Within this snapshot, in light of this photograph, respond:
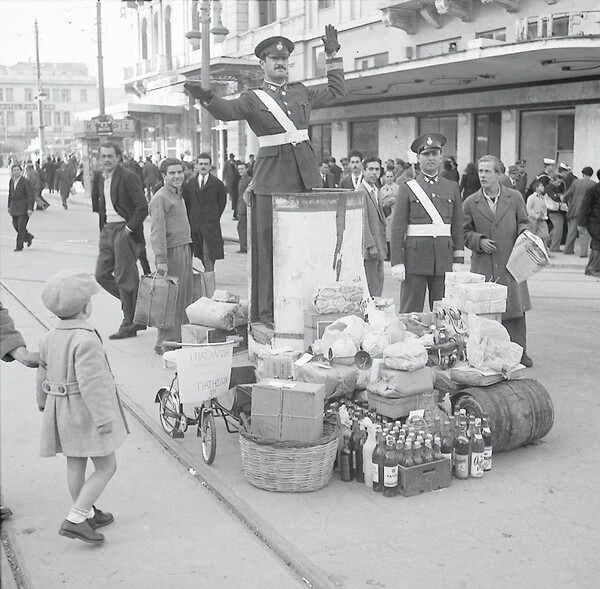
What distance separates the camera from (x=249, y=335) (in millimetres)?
7477

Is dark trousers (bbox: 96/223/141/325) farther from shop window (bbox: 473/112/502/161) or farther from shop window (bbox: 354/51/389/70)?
shop window (bbox: 354/51/389/70)

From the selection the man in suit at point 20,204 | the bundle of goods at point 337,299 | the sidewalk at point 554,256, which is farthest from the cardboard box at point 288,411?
the man in suit at point 20,204

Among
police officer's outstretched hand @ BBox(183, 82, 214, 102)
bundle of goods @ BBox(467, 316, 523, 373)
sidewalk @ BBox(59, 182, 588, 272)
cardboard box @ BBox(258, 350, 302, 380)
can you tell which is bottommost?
sidewalk @ BBox(59, 182, 588, 272)

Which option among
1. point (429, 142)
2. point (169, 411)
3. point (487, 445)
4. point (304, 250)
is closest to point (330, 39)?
point (429, 142)

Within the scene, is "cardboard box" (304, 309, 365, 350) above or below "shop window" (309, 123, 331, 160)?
below

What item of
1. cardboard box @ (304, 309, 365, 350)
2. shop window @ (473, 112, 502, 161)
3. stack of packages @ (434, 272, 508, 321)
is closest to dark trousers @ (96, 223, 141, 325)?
cardboard box @ (304, 309, 365, 350)

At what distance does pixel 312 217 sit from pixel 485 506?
2.63m

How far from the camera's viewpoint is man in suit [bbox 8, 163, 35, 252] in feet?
63.5

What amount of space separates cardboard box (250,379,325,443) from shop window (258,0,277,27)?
36.9 meters

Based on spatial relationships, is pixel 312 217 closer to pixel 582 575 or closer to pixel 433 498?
pixel 433 498

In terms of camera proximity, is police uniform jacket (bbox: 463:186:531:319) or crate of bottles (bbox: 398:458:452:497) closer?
crate of bottles (bbox: 398:458:452:497)

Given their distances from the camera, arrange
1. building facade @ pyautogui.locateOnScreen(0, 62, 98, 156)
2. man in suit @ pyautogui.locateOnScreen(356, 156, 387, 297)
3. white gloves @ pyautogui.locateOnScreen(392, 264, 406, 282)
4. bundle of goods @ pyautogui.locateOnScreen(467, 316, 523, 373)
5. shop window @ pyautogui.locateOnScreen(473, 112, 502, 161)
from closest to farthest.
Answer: bundle of goods @ pyautogui.locateOnScreen(467, 316, 523, 373) < white gloves @ pyautogui.locateOnScreen(392, 264, 406, 282) < man in suit @ pyautogui.locateOnScreen(356, 156, 387, 297) < shop window @ pyautogui.locateOnScreen(473, 112, 502, 161) < building facade @ pyautogui.locateOnScreen(0, 62, 98, 156)

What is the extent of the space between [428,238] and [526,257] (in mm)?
847

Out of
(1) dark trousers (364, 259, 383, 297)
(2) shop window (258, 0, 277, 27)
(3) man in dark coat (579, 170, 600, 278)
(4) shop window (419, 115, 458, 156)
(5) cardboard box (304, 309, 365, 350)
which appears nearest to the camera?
(5) cardboard box (304, 309, 365, 350)
